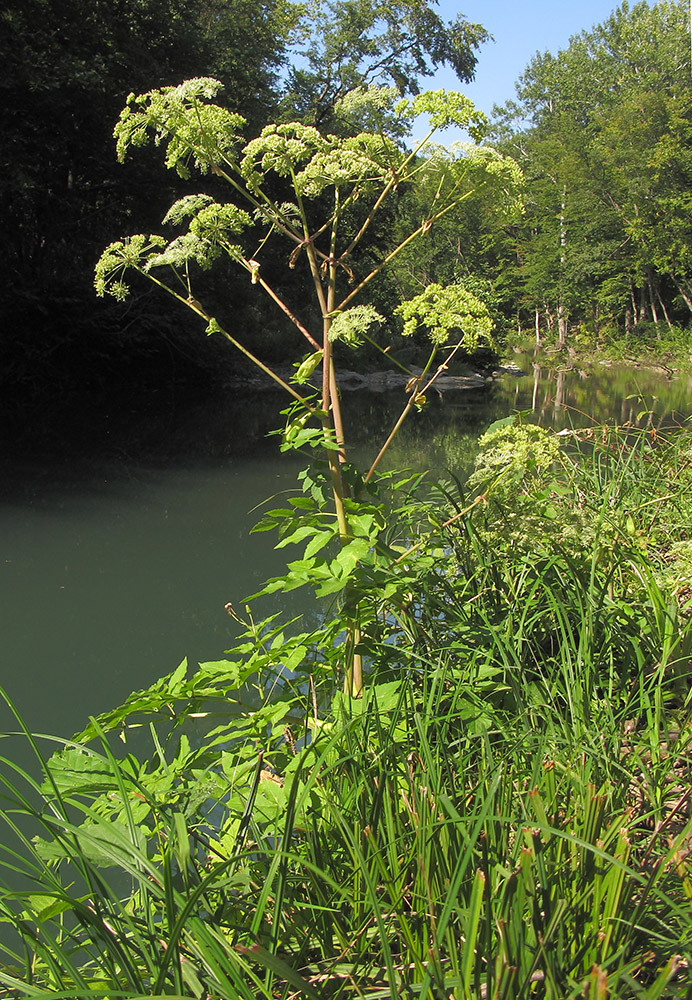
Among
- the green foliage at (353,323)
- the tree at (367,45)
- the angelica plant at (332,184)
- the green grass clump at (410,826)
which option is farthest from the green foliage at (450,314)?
the tree at (367,45)

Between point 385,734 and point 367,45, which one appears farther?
point 367,45

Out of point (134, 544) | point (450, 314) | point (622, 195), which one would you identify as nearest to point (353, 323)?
point (450, 314)

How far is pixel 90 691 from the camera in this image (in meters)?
3.05

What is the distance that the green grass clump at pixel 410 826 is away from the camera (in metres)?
1.10

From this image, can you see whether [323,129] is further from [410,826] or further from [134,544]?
[410,826]

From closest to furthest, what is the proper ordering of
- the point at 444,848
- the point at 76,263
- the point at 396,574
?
1. the point at 444,848
2. the point at 396,574
3. the point at 76,263

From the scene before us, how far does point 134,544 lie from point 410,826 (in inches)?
160

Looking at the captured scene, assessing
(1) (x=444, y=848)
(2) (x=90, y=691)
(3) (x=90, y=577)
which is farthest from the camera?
(3) (x=90, y=577)

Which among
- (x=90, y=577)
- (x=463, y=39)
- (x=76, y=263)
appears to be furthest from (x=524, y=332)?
(x=90, y=577)

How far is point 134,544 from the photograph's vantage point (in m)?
5.21

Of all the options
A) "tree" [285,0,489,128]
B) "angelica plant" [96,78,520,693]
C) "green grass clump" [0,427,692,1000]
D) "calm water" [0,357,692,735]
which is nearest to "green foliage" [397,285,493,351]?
"angelica plant" [96,78,520,693]

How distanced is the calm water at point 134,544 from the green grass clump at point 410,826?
38.7 inches

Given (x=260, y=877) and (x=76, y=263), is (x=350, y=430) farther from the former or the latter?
(x=260, y=877)

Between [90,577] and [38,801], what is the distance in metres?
2.37
